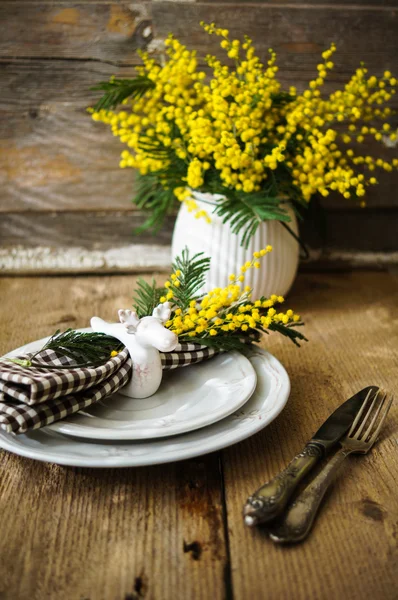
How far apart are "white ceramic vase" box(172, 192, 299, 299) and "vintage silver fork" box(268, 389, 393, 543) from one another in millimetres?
382

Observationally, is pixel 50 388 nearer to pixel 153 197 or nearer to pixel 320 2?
pixel 153 197

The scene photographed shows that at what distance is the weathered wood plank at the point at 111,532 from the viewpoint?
1.38ft

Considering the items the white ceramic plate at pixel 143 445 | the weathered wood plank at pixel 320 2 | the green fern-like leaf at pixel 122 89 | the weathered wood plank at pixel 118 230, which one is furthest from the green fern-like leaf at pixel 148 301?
the weathered wood plank at pixel 320 2

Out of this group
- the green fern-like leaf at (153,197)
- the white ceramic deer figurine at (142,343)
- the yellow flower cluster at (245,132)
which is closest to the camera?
the white ceramic deer figurine at (142,343)

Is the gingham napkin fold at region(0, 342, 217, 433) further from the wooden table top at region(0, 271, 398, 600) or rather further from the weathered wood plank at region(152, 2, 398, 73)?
the weathered wood plank at region(152, 2, 398, 73)

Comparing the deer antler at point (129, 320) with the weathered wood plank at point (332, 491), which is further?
the deer antler at point (129, 320)

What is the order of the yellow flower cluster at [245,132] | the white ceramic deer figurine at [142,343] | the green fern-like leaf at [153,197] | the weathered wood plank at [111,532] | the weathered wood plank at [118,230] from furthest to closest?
the weathered wood plank at [118,230] → the green fern-like leaf at [153,197] → the yellow flower cluster at [245,132] → the white ceramic deer figurine at [142,343] → the weathered wood plank at [111,532]

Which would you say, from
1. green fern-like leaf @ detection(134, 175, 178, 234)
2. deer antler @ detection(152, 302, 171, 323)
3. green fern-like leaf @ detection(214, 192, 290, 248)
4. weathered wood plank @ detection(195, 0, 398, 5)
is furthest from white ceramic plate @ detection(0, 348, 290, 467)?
weathered wood plank @ detection(195, 0, 398, 5)

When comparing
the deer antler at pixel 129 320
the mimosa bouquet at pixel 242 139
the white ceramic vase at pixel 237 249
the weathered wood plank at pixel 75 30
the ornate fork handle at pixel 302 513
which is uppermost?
the weathered wood plank at pixel 75 30

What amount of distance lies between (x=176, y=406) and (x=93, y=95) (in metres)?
0.83

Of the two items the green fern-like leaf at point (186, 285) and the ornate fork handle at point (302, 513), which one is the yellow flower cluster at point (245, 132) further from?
the ornate fork handle at point (302, 513)

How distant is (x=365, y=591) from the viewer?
0.42m

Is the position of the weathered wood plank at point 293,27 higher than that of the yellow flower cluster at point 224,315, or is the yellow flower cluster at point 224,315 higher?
the weathered wood plank at point 293,27

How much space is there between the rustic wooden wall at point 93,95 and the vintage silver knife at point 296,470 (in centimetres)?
74
